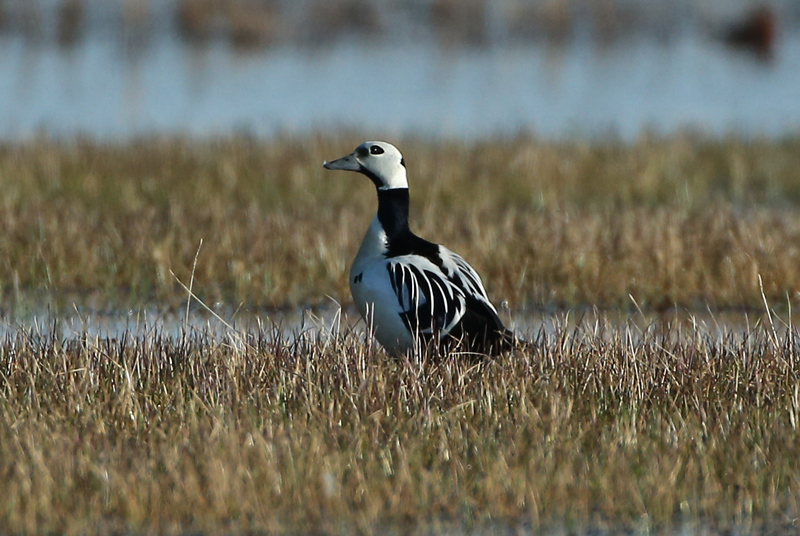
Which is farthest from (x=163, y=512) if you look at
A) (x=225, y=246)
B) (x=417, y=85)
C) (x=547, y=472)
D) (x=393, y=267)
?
(x=417, y=85)

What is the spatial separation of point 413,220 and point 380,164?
151 inches

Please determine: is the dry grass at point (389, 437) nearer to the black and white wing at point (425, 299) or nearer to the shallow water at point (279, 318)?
the black and white wing at point (425, 299)

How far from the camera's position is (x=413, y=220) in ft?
34.9

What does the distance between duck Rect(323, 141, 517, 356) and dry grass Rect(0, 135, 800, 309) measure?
2.08m

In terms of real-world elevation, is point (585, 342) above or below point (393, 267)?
below

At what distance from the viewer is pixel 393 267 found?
6219 millimetres

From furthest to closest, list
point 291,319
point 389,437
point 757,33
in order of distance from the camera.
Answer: point 757,33, point 291,319, point 389,437

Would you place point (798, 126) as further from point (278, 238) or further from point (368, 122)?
point (278, 238)

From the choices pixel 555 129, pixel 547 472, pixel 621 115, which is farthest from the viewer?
pixel 621 115

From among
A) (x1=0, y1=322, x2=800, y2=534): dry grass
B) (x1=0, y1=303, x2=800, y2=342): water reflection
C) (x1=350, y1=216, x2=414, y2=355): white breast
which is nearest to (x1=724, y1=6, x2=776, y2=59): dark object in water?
(x1=0, y1=303, x2=800, y2=342): water reflection

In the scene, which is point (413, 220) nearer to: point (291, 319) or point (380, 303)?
point (291, 319)

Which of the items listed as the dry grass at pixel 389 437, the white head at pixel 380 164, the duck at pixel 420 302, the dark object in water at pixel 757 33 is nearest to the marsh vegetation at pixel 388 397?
the dry grass at pixel 389 437

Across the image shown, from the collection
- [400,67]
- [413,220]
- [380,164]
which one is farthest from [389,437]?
[400,67]

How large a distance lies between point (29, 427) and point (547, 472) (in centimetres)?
208
